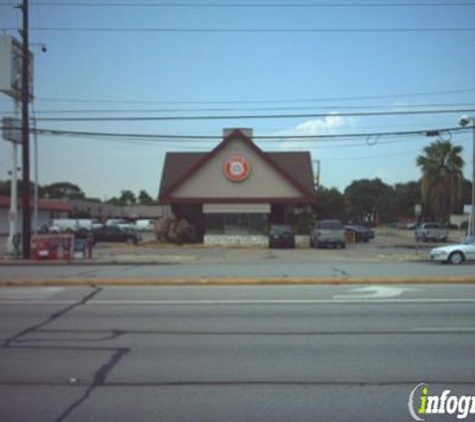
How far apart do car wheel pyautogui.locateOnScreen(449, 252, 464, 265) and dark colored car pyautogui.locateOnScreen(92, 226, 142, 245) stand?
24665mm

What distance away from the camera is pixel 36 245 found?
25.0 metres

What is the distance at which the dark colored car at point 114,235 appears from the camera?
135 ft

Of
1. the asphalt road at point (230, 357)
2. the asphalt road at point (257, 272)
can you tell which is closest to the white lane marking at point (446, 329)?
the asphalt road at point (230, 357)

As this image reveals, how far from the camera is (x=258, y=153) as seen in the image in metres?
40.4

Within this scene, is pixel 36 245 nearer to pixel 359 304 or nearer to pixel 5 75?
pixel 5 75

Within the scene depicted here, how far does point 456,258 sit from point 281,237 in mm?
14110

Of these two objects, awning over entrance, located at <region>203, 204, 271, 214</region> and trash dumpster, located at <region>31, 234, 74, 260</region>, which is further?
awning over entrance, located at <region>203, 204, 271, 214</region>

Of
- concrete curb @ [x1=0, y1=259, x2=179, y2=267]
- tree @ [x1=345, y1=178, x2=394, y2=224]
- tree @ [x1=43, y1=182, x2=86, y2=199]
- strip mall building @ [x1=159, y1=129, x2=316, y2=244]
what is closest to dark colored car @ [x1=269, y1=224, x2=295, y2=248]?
strip mall building @ [x1=159, y1=129, x2=316, y2=244]

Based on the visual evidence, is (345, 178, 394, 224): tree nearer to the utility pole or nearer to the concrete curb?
the concrete curb

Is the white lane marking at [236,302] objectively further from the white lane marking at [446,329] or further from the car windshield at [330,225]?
the car windshield at [330,225]

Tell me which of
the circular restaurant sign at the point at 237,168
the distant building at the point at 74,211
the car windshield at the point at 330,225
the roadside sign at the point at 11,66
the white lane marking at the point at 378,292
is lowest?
the white lane marking at the point at 378,292

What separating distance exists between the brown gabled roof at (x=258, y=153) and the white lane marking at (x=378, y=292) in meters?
26.0

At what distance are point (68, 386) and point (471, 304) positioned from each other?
27.9 ft

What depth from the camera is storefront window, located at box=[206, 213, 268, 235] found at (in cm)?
4006
